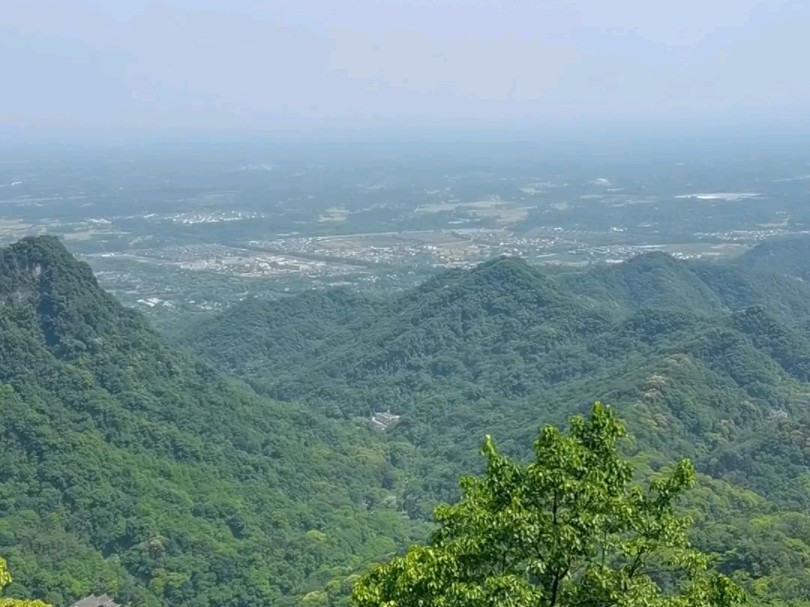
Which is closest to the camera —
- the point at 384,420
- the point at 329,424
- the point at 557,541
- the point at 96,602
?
the point at 557,541

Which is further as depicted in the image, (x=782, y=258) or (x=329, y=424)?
(x=782, y=258)

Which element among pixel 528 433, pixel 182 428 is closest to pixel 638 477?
pixel 528 433

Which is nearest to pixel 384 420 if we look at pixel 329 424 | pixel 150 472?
pixel 329 424

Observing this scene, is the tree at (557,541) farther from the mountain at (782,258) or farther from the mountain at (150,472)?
the mountain at (782,258)

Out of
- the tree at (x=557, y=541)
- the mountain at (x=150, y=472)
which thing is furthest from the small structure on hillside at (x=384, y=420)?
the tree at (x=557, y=541)

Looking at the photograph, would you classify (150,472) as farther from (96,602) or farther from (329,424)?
(329,424)

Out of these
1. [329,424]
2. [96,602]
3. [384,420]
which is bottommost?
[384,420]

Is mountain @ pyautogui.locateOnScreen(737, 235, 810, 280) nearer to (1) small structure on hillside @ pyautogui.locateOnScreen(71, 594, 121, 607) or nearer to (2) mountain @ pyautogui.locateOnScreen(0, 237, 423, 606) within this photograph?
(2) mountain @ pyautogui.locateOnScreen(0, 237, 423, 606)
